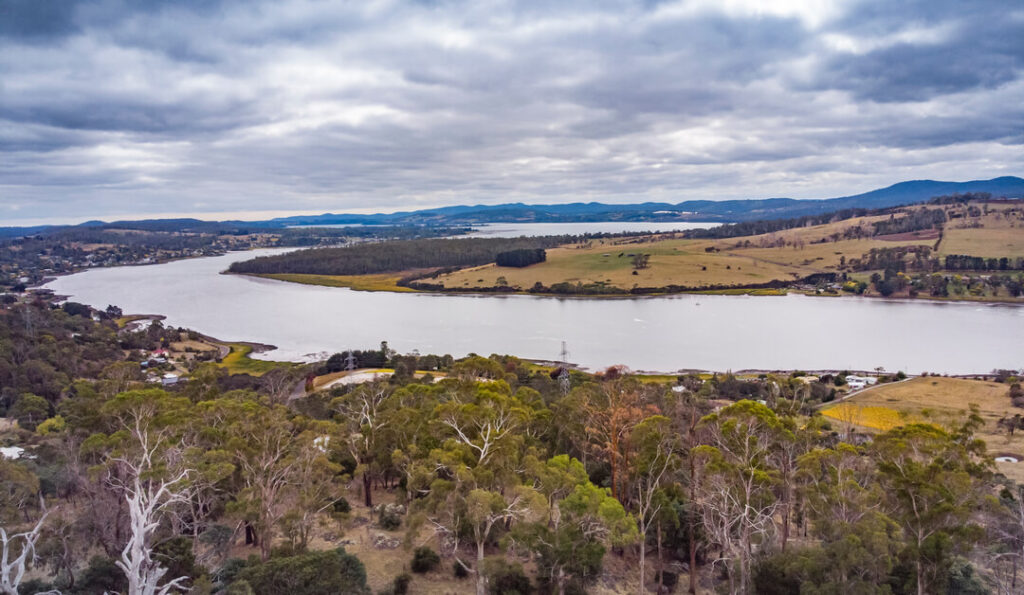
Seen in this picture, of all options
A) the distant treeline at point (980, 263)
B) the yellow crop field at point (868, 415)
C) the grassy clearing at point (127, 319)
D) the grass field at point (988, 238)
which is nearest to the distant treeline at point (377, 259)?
the grassy clearing at point (127, 319)

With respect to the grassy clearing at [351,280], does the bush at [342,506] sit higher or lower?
lower

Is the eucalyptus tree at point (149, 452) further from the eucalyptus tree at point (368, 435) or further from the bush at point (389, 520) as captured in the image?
the bush at point (389, 520)

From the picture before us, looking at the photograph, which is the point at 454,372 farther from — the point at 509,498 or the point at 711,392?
the point at 711,392

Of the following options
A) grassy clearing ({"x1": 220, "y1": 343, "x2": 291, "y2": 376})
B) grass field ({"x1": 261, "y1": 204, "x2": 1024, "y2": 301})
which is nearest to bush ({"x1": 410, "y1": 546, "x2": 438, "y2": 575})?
grassy clearing ({"x1": 220, "y1": 343, "x2": 291, "y2": 376})

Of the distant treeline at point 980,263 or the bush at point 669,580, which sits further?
the distant treeline at point 980,263

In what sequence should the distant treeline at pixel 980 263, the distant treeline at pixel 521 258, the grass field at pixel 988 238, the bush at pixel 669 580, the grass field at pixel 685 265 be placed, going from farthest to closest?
the distant treeline at pixel 521 258 → the grass field at pixel 988 238 → the grass field at pixel 685 265 → the distant treeline at pixel 980 263 → the bush at pixel 669 580

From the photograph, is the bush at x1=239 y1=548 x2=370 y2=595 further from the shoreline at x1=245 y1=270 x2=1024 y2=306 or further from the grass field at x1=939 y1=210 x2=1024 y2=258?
the grass field at x1=939 y1=210 x2=1024 y2=258

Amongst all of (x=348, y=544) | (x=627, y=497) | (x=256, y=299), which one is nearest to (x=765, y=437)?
(x=627, y=497)
